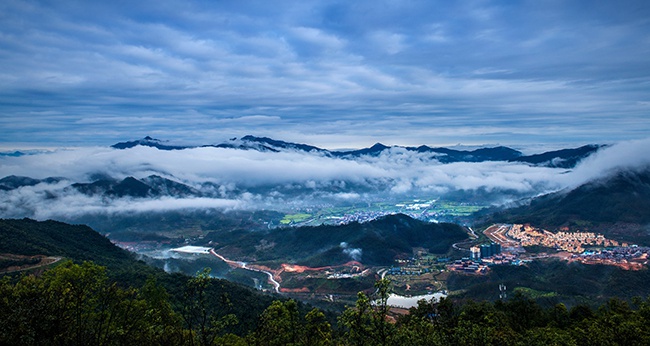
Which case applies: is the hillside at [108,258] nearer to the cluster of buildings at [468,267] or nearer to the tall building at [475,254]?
the cluster of buildings at [468,267]

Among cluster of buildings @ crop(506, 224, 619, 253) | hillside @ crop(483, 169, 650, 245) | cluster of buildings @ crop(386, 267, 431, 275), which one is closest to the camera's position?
cluster of buildings @ crop(386, 267, 431, 275)

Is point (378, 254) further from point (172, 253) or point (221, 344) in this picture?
point (221, 344)

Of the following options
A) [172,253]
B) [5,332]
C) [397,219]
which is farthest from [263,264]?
[5,332]

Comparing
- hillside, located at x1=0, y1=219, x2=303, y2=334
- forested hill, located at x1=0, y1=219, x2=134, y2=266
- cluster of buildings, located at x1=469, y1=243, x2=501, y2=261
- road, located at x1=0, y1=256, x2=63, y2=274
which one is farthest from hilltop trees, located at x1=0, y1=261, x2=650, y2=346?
cluster of buildings, located at x1=469, y1=243, x2=501, y2=261

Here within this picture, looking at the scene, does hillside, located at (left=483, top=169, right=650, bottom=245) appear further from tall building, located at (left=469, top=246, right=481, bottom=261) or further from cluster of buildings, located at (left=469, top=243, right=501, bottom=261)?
tall building, located at (left=469, top=246, right=481, bottom=261)

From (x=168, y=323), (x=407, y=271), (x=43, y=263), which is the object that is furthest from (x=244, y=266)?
(x=168, y=323)

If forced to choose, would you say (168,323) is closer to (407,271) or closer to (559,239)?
(407,271)

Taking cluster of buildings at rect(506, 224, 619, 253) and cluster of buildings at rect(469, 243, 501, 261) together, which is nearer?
cluster of buildings at rect(469, 243, 501, 261)

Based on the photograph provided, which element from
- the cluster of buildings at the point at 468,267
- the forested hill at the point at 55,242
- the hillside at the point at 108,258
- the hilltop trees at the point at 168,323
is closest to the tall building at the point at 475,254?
the cluster of buildings at the point at 468,267
